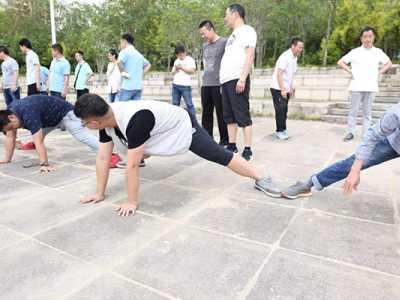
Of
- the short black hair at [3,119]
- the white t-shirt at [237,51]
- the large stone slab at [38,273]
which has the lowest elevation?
the large stone slab at [38,273]

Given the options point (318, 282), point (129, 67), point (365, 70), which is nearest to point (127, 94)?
point (129, 67)

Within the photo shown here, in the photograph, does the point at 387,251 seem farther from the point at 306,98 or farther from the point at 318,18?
the point at 318,18

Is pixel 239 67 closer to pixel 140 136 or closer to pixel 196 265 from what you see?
pixel 140 136

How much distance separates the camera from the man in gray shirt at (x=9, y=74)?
7.08 m

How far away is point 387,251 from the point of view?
7.43 ft

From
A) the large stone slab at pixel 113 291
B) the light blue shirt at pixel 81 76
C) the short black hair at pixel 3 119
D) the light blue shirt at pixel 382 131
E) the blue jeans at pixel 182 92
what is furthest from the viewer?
the blue jeans at pixel 182 92

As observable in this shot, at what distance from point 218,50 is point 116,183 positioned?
2.45m

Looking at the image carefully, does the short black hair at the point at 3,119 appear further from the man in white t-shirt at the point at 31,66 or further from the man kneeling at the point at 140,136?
the man in white t-shirt at the point at 31,66

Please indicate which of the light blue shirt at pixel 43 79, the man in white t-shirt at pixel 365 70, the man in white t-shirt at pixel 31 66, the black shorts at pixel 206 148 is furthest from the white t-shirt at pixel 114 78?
the black shorts at pixel 206 148

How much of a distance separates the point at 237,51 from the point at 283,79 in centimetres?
173

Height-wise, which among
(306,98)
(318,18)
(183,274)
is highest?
(318,18)

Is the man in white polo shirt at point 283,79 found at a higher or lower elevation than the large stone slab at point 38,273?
higher

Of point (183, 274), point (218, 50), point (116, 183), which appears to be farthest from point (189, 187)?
point (218, 50)

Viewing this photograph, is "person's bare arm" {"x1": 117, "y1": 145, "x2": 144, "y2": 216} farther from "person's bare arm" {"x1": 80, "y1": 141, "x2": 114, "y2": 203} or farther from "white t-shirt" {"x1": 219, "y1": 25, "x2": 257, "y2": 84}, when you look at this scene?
"white t-shirt" {"x1": 219, "y1": 25, "x2": 257, "y2": 84}
